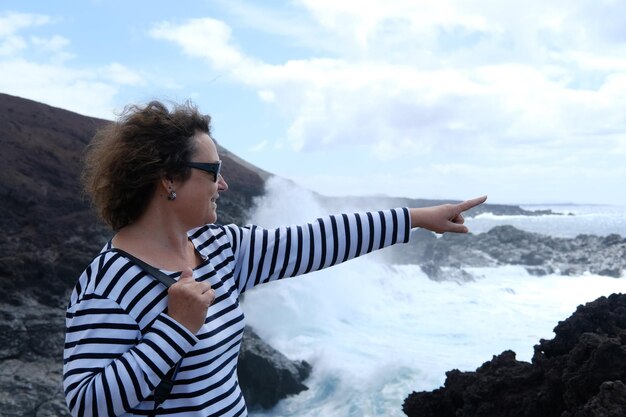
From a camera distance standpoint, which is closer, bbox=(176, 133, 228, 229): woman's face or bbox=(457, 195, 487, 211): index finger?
bbox=(176, 133, 228, 229): woman's face

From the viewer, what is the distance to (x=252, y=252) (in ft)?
6.94

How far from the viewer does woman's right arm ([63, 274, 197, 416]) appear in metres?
1.59

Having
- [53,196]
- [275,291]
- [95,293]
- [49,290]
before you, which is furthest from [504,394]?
[275,291]

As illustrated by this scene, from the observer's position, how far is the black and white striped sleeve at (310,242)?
2125mm

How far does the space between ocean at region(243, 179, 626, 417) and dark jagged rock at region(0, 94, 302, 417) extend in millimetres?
1329

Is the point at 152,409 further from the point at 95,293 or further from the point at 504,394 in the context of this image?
the point at 504,394

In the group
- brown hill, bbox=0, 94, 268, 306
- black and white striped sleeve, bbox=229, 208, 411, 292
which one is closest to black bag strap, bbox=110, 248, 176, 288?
black and white striped sleeve, bbox=229, 208, 411, 292

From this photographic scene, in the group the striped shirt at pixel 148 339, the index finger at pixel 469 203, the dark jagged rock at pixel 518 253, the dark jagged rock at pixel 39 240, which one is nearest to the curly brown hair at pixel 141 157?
the striped shirt at pixel 148 339

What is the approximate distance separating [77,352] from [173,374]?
22cm

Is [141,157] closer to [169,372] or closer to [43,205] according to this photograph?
[169,372]

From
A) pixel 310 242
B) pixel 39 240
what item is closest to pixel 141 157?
pixel 310 242

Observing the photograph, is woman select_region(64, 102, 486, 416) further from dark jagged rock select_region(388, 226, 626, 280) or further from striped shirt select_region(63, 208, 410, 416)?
dark jagged rock select_region(388, 226, 626, 280)

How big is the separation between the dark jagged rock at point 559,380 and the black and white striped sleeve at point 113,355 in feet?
6.62

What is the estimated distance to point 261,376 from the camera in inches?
401
